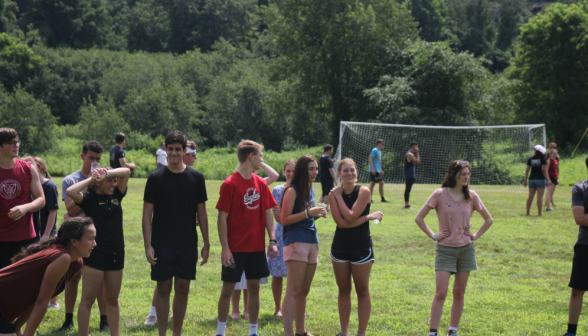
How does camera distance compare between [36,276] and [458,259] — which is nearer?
[36,276]

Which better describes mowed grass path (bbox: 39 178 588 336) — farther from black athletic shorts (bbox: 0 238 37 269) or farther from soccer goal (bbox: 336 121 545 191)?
soccer goal (bbox: 336 121 545 191)

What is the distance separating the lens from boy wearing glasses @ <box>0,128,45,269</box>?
4.54m

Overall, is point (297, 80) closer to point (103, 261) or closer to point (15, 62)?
point (103, 261)

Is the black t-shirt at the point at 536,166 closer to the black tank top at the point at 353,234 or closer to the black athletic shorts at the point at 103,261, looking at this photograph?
the black tank top at the point at 353,234

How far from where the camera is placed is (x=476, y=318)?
5449 mm

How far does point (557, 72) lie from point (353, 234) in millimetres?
40224

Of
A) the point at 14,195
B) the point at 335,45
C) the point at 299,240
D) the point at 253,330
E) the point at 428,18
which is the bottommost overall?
the point at 253,330

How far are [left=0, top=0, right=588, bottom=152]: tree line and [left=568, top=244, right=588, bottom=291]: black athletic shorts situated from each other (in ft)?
83.2

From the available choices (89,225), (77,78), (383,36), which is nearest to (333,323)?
(89,225)

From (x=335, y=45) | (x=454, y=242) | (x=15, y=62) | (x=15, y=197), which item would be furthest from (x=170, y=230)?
(x=15, y=62)

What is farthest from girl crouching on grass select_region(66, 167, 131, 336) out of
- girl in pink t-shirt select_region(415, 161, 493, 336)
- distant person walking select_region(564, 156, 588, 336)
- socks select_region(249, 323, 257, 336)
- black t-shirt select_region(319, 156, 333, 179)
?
black t-shirt select_region(319, 156, 333, 179)

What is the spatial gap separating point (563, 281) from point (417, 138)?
19.1 metres

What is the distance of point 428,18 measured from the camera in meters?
73.7

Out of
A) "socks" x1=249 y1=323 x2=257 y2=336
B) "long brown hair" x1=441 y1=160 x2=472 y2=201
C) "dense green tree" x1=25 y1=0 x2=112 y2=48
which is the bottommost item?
"socks" x1=249 y1=323 x2=257 y2=336
